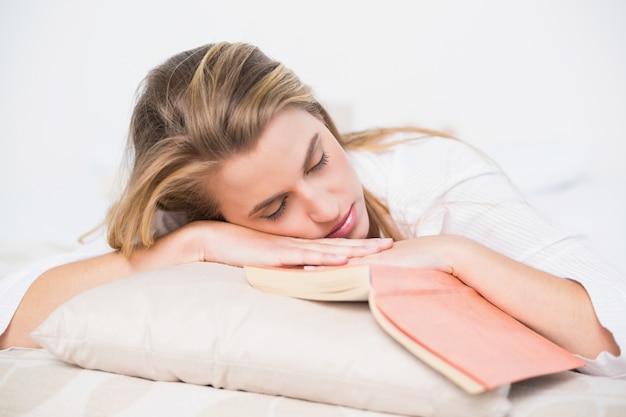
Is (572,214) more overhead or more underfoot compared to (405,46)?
more underfoot

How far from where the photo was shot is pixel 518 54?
3.52 meters

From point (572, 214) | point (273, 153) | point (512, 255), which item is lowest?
point (572, 214)

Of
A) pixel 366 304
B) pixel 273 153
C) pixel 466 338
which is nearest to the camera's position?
pixel 466 338

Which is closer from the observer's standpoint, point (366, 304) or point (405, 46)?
point (366, 304)

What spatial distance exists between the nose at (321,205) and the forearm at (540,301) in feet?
1.02

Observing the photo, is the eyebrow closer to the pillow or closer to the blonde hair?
the blonde hair

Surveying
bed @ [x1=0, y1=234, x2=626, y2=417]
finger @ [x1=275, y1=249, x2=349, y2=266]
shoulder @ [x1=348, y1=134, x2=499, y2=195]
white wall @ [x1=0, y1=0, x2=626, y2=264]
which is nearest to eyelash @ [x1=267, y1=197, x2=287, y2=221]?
finger @ [x1=275, y1=249, x2=349, y2=266]

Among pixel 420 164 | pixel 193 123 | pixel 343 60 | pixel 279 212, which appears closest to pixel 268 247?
pixel 279 212

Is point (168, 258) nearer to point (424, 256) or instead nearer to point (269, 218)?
point (269, 218)

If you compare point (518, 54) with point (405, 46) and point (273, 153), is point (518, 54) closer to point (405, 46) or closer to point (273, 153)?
point (405, 46)

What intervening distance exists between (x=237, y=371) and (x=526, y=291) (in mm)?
528

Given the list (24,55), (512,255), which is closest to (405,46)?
(24,55)

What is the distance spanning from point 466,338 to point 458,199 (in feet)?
2.68

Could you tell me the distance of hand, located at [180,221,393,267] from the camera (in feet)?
4.22
